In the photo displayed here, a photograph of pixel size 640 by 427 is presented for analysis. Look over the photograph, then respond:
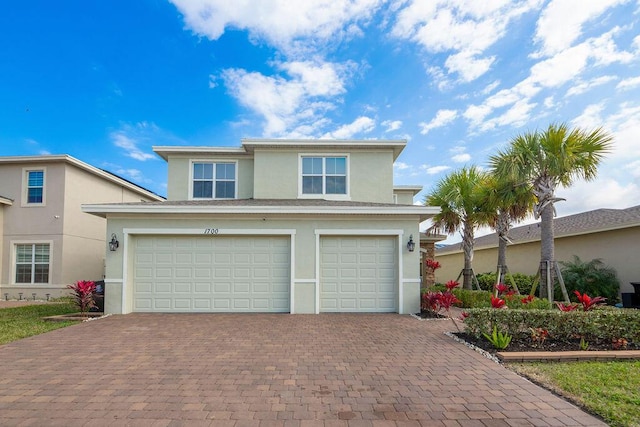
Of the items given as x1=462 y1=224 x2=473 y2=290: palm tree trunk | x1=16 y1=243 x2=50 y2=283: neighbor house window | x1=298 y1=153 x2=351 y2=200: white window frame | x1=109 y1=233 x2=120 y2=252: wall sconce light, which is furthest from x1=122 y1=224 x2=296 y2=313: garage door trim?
x1=462 y1=224 x2=473 y2=290: palm tree trunk

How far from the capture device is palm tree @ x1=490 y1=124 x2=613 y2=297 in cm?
937

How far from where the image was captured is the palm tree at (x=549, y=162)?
9367 millimetres

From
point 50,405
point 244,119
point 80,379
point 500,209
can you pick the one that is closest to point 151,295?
point 80,379

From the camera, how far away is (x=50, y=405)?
3.84 metres

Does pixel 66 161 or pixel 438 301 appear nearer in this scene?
pixel 438 301

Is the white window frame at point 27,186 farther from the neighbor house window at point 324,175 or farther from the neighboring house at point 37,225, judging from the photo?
the neighbor house window at point 324,175

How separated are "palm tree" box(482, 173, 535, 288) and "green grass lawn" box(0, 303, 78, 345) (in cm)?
1326

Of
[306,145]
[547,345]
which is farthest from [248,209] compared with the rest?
[547,345]

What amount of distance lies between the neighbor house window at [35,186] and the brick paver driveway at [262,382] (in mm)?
10174

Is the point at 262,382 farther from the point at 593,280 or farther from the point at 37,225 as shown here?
the point at 37,225

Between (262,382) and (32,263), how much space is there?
1532cm

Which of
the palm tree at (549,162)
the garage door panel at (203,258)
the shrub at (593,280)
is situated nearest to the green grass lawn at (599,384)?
the palm tree at (549,162)

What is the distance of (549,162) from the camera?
9.61 meters

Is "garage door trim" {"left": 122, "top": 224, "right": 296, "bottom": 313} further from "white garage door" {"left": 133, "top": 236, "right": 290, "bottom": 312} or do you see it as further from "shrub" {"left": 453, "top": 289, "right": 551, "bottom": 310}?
"shrub" {"left": 453, "top": 289, "right": 551, "bottom": 310}
